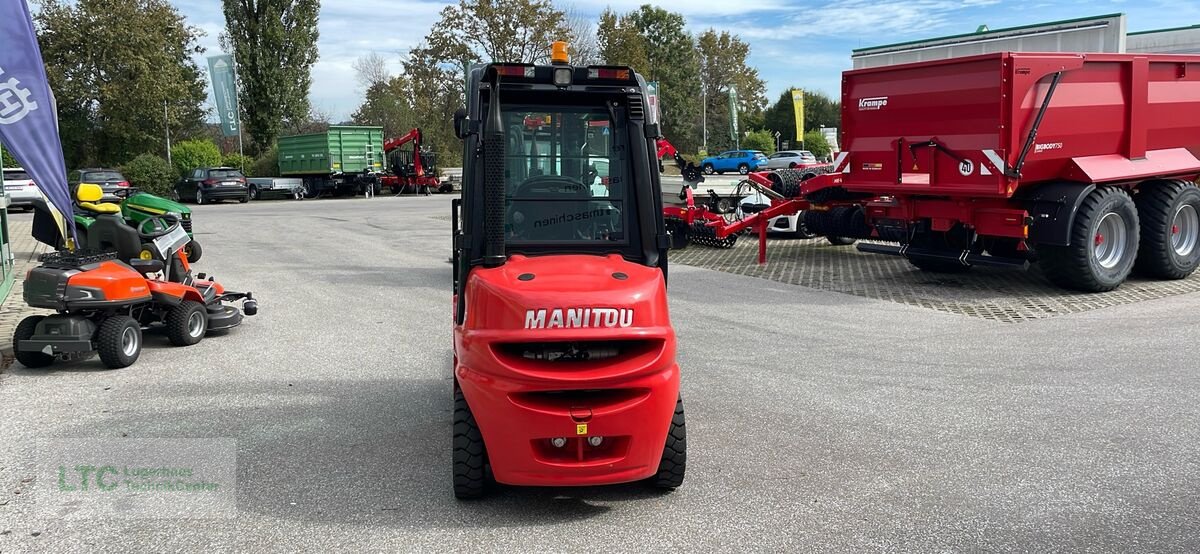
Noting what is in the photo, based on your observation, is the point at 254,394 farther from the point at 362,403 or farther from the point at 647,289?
the point at 647,289

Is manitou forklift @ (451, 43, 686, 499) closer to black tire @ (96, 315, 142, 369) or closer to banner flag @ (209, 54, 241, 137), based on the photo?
black tire @ (96, 315, 142, 369)

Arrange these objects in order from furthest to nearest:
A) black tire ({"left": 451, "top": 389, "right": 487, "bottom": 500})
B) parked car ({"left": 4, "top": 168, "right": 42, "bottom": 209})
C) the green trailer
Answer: the green trailer, parked car ({"left": 4, "top": 168, "right": 42, "bottom": 209}), black tire ({"left": 451, "top": 389, "right": 487, "bottom": 500})

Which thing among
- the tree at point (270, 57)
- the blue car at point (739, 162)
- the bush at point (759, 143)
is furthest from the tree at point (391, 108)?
the bush at point (759, 143)

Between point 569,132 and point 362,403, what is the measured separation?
2.67 meters

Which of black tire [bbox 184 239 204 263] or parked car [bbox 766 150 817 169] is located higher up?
parked car [bbox 766 150 817 169]

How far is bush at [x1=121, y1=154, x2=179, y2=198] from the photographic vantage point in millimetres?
38281

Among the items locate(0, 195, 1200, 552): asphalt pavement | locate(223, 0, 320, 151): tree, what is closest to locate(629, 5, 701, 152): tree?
locate(223, 0, 320, 151): tree

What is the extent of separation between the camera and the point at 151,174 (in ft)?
127

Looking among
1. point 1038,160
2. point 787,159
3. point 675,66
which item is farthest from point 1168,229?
point 675,66

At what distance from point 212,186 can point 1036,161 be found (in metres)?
29.2

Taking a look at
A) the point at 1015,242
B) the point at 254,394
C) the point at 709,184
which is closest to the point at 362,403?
the point at 254,394

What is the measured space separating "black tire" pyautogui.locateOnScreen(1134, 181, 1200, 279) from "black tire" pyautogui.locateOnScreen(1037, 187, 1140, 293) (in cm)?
40

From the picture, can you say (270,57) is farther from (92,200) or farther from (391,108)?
(92,200)

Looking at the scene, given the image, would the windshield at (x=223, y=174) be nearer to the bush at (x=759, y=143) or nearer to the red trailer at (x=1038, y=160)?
the red trailer at (x=1038, y=160)
